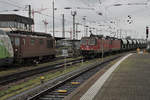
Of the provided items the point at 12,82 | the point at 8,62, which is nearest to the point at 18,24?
the point at 8,62

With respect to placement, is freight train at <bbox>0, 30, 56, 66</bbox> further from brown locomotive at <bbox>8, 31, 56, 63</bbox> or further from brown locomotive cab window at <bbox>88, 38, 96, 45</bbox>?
brown locomotive cab window at <bbox>88, 38, 96, 45</bbox>

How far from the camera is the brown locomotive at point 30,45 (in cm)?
1927

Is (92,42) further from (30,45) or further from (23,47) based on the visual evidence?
(23,47)

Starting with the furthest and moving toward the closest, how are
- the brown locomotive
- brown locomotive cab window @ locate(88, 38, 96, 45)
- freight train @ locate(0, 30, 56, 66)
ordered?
brown locomotive cab window @ locate(88, 38, 96, 45), the brown locomotive, freight train @ locate(0, 30, 56, 66)

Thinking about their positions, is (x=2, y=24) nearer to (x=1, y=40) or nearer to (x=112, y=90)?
(x=1, y=40)

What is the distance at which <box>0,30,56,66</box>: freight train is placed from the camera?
16.2 metres

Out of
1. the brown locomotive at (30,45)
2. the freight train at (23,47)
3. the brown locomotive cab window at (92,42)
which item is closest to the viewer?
the freight train at (23,47)

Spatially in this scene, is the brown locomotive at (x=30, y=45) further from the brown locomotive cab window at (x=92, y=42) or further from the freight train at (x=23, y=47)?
the brown locomotive cab window at (x=92, y=42)

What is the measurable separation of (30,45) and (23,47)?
1383 mm

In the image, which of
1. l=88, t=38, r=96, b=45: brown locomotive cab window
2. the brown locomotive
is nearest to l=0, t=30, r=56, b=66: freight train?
the brown locomotive

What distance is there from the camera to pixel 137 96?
26.9 feet

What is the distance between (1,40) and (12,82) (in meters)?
4.39

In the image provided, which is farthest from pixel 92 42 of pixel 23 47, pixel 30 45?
pixel 23 47

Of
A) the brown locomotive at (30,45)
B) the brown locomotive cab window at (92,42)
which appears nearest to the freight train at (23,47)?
the brown locomotive at (30,45)
